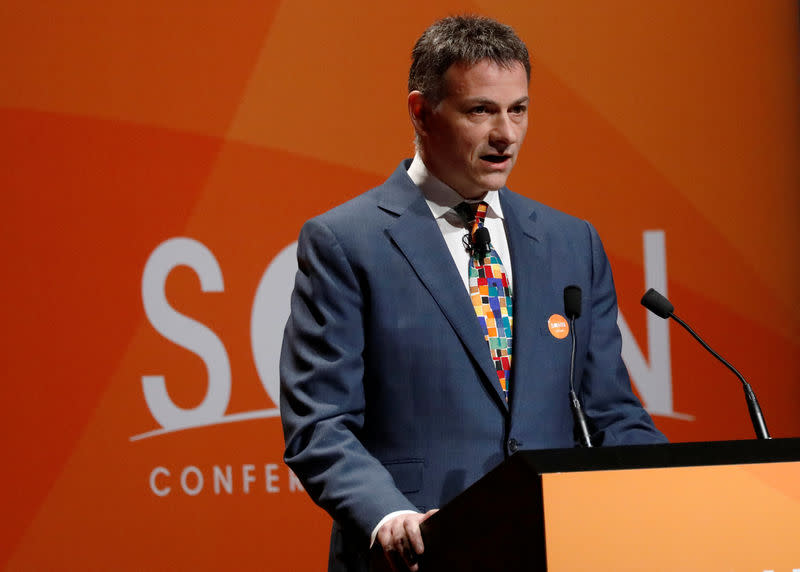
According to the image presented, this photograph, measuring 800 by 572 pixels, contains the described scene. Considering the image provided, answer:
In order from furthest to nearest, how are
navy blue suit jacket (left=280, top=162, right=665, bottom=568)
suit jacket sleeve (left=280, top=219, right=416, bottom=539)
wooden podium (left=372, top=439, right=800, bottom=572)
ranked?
navy blue suit jacket (left=280, top=162, right=665, bottom=568) → suit jacket sleeve (left=280, top=219, right=416, bottom=539) → wooden podium (left=372, top=439, right=800, bottom=572)

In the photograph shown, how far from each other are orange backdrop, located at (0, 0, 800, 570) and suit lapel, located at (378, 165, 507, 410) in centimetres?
126

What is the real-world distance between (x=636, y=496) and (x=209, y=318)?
90.1 inches

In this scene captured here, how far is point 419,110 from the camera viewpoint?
2184mm

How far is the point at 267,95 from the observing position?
3414 mm

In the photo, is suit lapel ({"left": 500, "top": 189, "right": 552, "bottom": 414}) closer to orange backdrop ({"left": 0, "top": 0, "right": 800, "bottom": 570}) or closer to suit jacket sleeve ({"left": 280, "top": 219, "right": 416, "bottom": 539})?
suit jacket sleeve ({"left": 280, "top": 219, "right": 416, "bottom": 539})

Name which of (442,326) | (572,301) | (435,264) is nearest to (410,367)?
(442,326)

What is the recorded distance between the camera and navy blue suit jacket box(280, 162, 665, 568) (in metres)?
1.97

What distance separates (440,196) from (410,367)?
393 mm

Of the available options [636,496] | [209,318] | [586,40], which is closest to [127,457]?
[209,318]

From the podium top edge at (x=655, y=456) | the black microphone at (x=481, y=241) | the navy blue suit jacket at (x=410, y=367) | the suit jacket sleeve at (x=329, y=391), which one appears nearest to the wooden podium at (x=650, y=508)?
the podium top edge at (x=655, y=456)

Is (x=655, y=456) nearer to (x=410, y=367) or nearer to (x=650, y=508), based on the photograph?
(x=650, y=508)

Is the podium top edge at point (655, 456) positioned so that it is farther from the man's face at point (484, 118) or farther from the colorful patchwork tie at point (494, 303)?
the man's face at point (484, 118)

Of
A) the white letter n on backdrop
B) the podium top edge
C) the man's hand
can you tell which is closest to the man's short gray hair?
the man's hand

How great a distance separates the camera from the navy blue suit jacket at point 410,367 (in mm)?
1971
